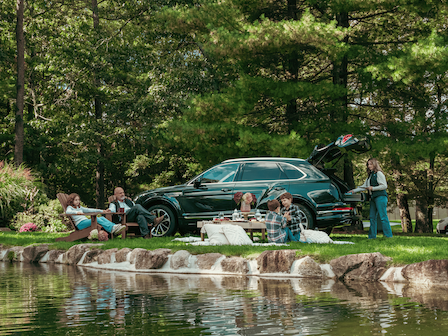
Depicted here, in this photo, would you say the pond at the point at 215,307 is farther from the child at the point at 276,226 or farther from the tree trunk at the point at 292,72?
the tree trunk at the point at 292,72

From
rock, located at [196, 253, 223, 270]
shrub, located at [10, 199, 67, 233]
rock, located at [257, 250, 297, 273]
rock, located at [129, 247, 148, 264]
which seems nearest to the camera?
rock, located at [257, 250, 297, 273]

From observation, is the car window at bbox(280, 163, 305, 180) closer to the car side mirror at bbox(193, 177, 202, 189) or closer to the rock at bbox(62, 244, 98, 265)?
the car side mirror at bbox(193, 177, 202, 189)

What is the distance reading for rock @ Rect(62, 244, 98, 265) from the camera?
1055cm

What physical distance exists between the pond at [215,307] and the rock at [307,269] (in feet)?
0.69

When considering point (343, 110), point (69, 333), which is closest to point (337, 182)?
point (343, 110)

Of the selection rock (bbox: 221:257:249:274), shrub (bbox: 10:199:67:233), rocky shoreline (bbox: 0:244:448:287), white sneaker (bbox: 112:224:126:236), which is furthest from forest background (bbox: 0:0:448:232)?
rock (bbox: 221:257:249:274)

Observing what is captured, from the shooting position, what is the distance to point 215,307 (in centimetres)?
550

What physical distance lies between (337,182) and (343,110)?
638 centimetres

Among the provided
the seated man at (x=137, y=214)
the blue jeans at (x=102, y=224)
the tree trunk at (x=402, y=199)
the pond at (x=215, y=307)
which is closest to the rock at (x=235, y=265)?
the pond at (x=215, y=307)

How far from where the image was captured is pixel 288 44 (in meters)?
15.4

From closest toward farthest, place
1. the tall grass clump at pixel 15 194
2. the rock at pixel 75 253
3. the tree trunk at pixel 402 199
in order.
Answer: the rock at pixel 75 253
the tall grass clump at pixel 15 194
the tree trunk at pixel 402 199

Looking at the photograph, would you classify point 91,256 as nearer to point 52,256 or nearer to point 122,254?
point 122,254

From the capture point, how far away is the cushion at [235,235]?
9.91 metres

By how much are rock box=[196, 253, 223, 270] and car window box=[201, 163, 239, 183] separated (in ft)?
12.5
